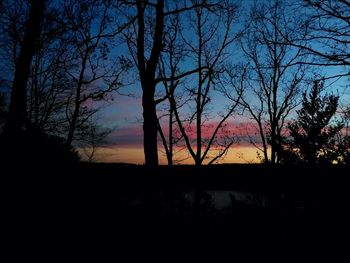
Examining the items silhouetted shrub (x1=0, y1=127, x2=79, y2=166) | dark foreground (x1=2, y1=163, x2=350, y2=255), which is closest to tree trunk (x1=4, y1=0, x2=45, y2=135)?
silhouetted shrub (x1=0, y1=127, x2=79, y2=166)

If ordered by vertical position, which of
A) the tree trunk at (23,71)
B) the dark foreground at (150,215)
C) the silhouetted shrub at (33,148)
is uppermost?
the tree trunk at (23,71)

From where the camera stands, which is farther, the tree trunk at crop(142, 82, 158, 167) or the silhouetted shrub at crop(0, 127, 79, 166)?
the tree trunk at crop(142, 82, 158, 167)

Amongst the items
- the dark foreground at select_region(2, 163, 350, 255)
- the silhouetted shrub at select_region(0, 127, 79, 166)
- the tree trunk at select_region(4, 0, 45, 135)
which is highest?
the tree trunk at select_region(4, 0, 45, 135)

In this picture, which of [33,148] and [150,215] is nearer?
[33,148]

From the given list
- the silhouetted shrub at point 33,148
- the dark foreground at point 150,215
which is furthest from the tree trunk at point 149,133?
the silhouetted shrub at point 33,148

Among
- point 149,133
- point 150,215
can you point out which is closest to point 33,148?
point 150,215

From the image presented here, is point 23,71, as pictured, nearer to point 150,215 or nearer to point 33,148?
point 33,148

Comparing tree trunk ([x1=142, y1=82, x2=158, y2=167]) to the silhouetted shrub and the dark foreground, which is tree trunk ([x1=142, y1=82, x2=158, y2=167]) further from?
the silhouetted shrub

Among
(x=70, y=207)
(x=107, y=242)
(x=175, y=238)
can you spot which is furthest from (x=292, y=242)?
(x=70, y=207)

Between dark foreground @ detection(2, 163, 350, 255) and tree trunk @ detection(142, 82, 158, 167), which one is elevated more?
tree trunk @ detection(142, 82, 158, 167)

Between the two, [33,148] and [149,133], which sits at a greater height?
[149,133]

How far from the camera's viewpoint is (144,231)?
741 cm

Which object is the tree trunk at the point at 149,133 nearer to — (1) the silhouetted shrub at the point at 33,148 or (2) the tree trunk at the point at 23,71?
(1) the silhouetted shrub at the point at 33,148

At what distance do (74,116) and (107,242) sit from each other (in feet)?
49.8
